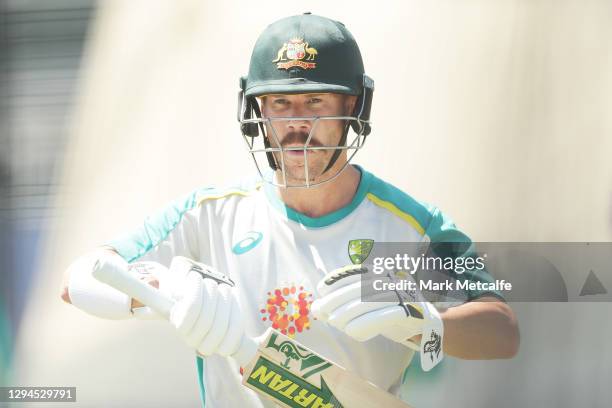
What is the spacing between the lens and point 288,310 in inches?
89.5

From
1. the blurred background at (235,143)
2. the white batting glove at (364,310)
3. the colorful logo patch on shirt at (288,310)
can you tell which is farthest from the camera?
the blurred background at (235,143)

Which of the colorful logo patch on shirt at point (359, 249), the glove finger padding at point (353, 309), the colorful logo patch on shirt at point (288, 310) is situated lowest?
the glove finger padding at point (353, 309)

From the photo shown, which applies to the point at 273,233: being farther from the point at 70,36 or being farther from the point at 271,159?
the point at 70,36

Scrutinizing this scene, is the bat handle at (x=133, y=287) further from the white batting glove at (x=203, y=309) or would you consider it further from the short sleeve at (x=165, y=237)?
the short sleeve at (x=165, y=237)

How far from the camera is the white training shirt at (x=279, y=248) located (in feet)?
7.42

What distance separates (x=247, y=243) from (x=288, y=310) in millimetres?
197

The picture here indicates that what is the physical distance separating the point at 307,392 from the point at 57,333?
42.2 inches

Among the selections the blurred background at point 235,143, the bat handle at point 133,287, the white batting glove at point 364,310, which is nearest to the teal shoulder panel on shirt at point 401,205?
the blurred background at point 235,143

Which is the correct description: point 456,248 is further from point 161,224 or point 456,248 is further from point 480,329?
point 161,224

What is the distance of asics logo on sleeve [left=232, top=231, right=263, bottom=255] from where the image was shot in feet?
7.59

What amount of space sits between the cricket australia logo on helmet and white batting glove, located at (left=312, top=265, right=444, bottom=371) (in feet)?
1.68

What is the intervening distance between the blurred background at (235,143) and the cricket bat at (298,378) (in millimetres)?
538

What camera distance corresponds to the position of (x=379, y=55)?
2605 millimetres

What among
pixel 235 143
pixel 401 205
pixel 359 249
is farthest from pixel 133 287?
pixel 235 143
